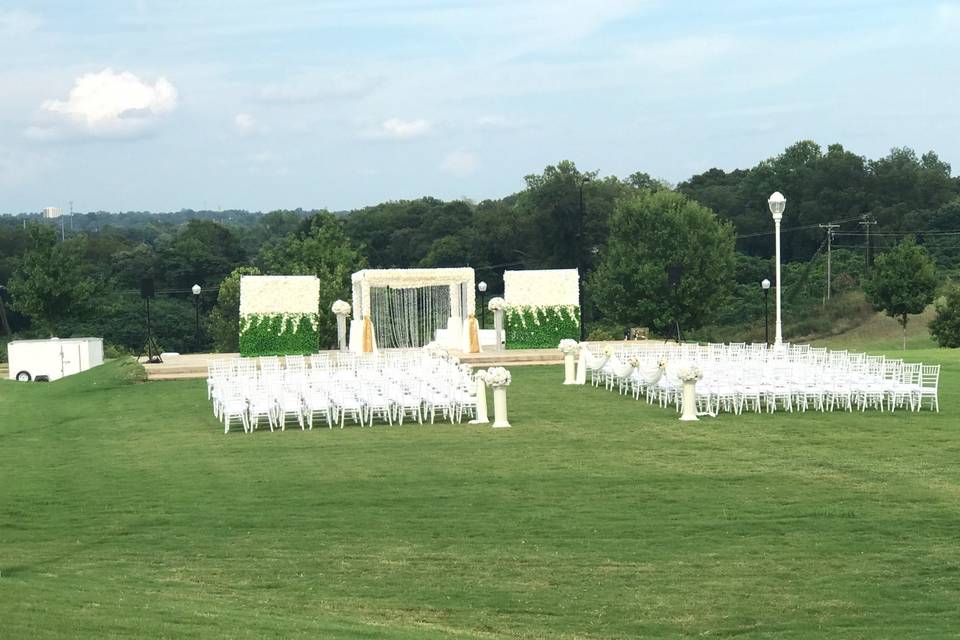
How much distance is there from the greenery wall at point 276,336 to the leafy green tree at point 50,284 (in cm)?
1027

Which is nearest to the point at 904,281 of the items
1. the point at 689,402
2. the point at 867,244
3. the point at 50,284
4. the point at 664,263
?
the point at 664,263

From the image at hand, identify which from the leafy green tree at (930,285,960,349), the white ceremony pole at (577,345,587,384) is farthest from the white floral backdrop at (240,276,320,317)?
the leafy green tree at (930,285,960,349)

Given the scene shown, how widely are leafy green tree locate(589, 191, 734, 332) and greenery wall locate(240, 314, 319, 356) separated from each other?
17371 mm

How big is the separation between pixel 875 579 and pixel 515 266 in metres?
55.0

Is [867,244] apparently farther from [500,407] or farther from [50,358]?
[500,407]

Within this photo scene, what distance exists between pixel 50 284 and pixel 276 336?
35.4ft

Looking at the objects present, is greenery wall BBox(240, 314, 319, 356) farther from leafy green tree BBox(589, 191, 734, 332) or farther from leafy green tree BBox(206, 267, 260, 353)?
leafy green tree BBox(206, 267, 260, 353)

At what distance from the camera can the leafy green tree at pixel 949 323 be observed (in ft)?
132

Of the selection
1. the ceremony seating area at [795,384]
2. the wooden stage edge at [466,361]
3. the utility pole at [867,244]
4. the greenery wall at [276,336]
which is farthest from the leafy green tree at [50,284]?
the utility pole at [867,244]

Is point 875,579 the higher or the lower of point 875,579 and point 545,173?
the lower

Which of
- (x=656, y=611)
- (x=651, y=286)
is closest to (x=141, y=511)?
(x=656, y=611)

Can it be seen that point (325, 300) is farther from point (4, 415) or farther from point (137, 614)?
point (137, 614)

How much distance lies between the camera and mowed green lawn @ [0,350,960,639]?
858cm

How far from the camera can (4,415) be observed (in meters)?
22.7
